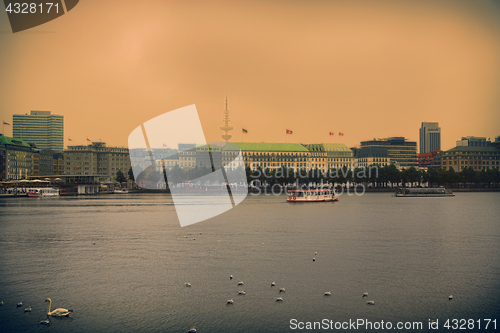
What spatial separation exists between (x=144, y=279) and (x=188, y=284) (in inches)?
143

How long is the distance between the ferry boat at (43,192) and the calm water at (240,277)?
11331 centimetres

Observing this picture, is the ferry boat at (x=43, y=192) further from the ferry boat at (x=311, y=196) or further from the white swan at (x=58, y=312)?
the white swan at (x=58, y=312)

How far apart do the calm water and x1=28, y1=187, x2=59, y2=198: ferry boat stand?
372 feet

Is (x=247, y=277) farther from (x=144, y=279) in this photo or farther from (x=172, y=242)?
(x=172, y=242)

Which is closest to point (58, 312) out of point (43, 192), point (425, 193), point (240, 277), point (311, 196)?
point (240, 277)

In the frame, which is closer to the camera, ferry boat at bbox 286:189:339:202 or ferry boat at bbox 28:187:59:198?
ferry boat at bbox 286:189:339:202

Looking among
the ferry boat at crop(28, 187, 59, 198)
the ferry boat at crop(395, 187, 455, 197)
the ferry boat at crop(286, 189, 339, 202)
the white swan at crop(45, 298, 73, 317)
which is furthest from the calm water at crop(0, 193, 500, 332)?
the ferry boat at crop(28, 187, 59, 198)

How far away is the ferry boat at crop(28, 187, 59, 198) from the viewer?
15800 cm

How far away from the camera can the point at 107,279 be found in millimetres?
30250

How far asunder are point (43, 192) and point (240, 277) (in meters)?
154

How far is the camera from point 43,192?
16488cm

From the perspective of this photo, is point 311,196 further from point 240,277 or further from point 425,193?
point 240,277

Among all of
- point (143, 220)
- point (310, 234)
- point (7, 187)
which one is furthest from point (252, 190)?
point (310, 234)

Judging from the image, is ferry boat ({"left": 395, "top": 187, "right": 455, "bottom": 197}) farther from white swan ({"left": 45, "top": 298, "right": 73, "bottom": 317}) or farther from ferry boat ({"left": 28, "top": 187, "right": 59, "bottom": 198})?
white swan ({"left": 45, "top": 298, "right": 73, "bottom": 317})
